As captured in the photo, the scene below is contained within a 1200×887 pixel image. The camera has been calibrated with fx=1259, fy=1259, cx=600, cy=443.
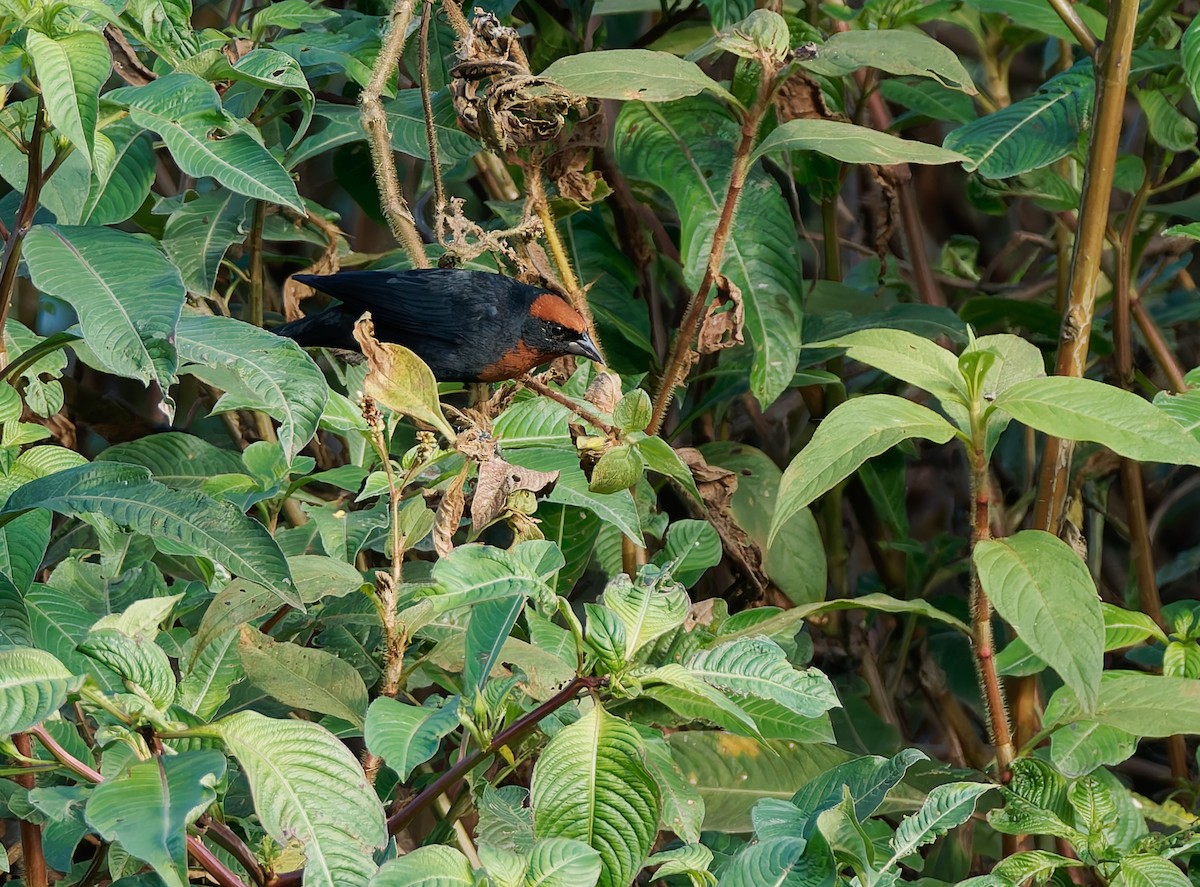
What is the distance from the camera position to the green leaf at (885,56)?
208cm

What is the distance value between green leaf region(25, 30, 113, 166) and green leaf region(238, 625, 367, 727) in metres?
0.59

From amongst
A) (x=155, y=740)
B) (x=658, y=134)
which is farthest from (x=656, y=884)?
(x=658, y=134)

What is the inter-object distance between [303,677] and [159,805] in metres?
0.53

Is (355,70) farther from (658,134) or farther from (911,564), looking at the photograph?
(911,564)

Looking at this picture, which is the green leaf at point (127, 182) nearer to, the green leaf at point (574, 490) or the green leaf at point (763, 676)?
the green leaf at point (574, 490)

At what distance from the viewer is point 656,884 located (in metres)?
2.24

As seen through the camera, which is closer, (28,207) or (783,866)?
(783,866)

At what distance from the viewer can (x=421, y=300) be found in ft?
9.65

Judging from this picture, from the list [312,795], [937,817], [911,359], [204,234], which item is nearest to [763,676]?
[937,817]

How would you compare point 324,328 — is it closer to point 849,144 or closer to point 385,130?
point 385,130

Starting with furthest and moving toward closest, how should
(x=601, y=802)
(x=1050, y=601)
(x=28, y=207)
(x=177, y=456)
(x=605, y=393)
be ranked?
(x=177, y=456), (x=605, y=393), (x=1050, y=601), (x=28, y=207), (x=601, y=802)

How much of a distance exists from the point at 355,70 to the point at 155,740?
1.44 m

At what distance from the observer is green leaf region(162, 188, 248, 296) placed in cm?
234

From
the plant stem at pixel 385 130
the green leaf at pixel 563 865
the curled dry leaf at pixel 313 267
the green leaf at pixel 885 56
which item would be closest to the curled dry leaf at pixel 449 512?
the green leaf at pixel 563 865
